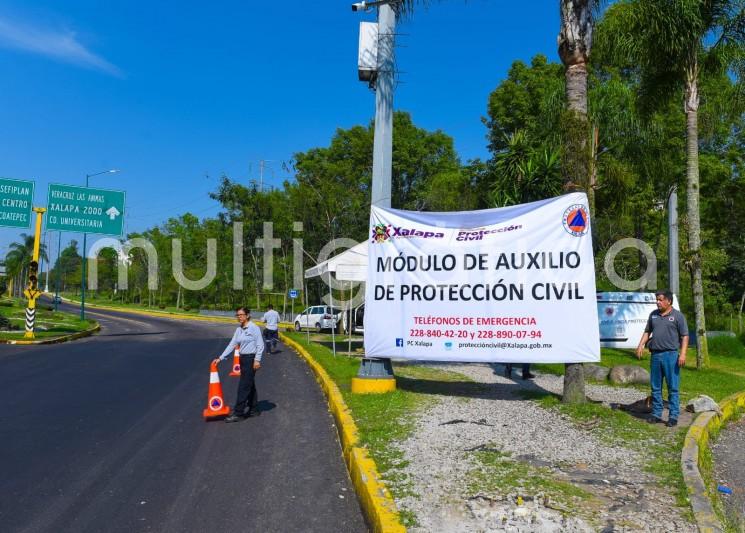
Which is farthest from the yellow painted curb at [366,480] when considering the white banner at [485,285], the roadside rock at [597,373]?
the roadside rock at [597,373]

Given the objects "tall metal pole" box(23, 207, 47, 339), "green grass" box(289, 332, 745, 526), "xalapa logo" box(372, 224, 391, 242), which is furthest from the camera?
"tall metal pole" box(23, 207, 47, 339)

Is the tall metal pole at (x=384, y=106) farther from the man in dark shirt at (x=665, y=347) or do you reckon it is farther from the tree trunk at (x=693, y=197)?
the tree trunk at (x=693, y=197)

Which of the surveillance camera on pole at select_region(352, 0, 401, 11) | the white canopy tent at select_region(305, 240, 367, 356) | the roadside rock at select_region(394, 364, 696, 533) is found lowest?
the roadside rock at select_region(394, 364, 696, 533)

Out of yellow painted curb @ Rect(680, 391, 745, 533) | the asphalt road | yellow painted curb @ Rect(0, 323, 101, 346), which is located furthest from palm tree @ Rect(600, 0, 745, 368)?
yellow painted curb @ Rect(0, 323, 101, 346)

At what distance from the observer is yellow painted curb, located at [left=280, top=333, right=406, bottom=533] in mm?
4219

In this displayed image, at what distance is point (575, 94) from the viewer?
28.8 feet

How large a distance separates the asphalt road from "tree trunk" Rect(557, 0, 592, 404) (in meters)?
4.14

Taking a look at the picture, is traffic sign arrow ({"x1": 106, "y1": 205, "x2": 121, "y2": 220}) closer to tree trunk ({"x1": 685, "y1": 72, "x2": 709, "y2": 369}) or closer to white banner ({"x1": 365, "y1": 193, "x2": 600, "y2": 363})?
white banner ({"x1": 365, "y1": 193, "x2": 600, "y2": 363})

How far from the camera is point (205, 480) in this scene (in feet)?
18.6

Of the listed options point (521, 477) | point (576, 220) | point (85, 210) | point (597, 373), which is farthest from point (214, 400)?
point (85, 210)

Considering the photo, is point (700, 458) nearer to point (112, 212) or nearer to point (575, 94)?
point (575, 94)

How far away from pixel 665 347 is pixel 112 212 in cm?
2482

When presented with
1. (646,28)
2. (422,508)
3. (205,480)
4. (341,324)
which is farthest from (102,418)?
(341,324)

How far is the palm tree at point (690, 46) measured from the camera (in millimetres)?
14266
